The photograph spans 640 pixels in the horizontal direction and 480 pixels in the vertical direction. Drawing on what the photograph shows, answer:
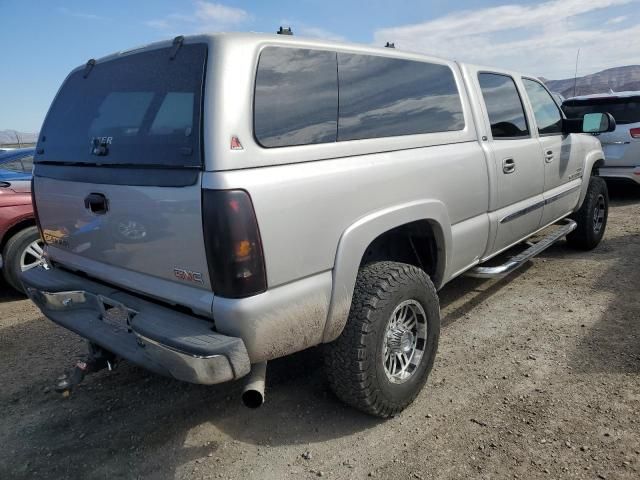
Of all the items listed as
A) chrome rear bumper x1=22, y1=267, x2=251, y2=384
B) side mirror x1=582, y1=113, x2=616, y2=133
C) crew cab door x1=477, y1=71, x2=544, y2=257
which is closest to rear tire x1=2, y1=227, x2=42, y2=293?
chrome rear bumper x1=22, y1=267, x2=251, y2=384

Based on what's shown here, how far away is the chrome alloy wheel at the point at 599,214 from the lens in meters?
5.40

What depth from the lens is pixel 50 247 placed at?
9.27 feet

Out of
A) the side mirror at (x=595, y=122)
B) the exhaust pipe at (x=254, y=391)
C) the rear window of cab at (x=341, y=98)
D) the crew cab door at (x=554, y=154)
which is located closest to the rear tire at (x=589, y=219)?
the crew cab door at (x=554, y=154)

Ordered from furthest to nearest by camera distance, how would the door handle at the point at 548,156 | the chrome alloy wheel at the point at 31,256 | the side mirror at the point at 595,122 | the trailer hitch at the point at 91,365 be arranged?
1. the chrome alloy wheel at the point at 31,256
2. the side mirror at the point at 595,122
3. the door handle at the point at 548,156
4. the trailer hitch at the point at 91,365

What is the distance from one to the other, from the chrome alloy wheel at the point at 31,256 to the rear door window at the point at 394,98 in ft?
12.5

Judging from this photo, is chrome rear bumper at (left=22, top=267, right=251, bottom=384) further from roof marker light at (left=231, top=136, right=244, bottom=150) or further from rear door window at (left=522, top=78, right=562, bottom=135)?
rear door window at (left=522, top=78, right=562, bottom=135)

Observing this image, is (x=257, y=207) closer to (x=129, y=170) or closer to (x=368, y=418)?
(x=129, y=170)

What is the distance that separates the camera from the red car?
4617 mm

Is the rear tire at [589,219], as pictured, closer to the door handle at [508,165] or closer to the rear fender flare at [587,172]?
the rear fender flare at [587,172]

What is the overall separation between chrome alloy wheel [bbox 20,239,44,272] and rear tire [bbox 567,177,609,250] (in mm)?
5607

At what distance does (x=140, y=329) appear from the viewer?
6.83 ft

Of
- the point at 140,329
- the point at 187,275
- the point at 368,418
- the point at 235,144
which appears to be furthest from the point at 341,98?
the point at 368,418

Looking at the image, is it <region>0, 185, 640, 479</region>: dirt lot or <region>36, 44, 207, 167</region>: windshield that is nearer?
<region>36, 44, 207, 167</region>: windshield

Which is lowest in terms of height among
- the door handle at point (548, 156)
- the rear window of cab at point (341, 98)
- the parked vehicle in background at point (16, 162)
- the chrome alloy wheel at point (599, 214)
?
the chrome alloy wheel at point (599, 214)
